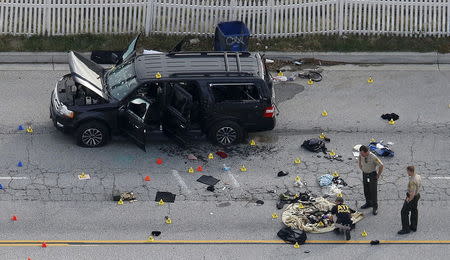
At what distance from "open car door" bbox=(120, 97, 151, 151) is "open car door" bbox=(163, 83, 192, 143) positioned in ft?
1.46

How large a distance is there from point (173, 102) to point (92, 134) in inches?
69.6

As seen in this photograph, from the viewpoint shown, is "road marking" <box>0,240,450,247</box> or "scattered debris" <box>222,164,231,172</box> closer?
"road marking" <box>0,240,450,247</box>

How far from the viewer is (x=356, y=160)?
60.7ft

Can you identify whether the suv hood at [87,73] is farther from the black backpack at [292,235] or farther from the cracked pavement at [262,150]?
the black backpack at [292,235]

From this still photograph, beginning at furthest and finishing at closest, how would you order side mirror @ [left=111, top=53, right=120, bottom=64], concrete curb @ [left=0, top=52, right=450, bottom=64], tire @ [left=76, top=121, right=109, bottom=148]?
concrete curb @ [left=0, top=52, right=450, bottom=64], side mirror @ [left=111, top=53, right=120, bottom=64], tire @ [left=76, top=121, right=109, bottom=148]

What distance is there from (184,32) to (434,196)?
830cm

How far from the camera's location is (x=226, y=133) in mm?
18844

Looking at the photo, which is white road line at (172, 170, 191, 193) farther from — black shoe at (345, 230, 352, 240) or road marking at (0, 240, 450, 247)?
black shoe at (345, 230, 352, 240)

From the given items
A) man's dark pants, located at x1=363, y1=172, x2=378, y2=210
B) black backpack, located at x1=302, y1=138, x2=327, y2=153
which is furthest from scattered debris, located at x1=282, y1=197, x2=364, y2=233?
black backpack, located at x1=302, y1=138, x2=327, y2=153

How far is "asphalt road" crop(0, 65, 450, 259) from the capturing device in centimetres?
1594

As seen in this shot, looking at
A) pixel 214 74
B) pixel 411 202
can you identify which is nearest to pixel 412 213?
pixel 411 202

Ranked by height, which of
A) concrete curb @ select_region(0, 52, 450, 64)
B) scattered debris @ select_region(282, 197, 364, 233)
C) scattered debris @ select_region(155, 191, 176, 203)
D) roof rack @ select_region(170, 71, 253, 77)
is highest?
roof rack @ select_region(170, 71, 253, 77)

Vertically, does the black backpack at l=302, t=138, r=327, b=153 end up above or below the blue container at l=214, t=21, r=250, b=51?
below

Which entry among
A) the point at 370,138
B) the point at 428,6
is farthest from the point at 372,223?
the point at 428,6
